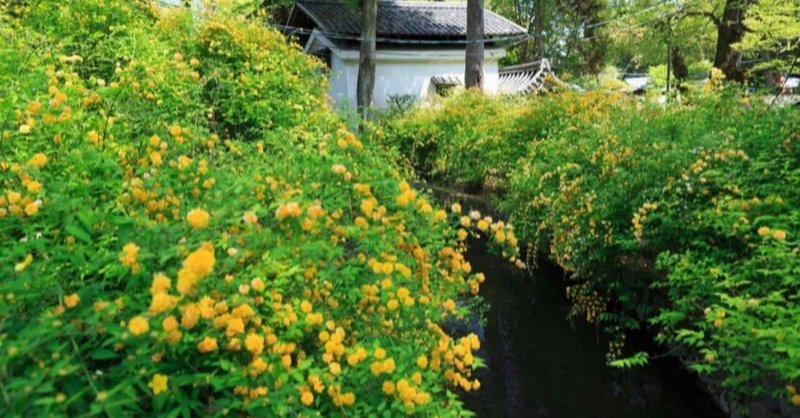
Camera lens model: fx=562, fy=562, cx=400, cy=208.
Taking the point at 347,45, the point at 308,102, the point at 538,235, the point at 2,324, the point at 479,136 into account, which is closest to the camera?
the point at 2,324

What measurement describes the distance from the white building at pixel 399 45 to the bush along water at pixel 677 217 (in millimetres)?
9428

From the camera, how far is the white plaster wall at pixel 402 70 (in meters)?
16.9

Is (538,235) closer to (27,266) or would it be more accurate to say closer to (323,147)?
(323,147)

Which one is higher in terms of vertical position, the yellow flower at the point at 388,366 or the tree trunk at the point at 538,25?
the tree trunk at the point at 538,25

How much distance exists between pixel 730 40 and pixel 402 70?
29.8 feet

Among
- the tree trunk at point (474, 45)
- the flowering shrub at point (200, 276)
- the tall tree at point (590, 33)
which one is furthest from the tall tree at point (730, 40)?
the flowering shrub at point (200, 276)

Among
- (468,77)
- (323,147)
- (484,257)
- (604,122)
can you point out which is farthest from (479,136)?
(323,147)

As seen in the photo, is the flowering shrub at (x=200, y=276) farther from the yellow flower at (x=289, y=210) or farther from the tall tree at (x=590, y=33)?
the tall tree at (x=590, y=33)

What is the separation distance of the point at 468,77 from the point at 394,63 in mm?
4592

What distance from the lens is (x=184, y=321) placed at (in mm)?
1219

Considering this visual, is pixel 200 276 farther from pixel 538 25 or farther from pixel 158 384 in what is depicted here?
pixel 538 25

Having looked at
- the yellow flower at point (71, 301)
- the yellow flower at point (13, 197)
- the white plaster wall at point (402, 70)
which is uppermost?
the white plaster wall at point (402, 70)

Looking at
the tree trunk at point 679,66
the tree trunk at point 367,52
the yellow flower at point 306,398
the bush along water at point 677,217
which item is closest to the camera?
the yellow flower at point 306,398

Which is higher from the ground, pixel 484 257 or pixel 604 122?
pixel 604 122
